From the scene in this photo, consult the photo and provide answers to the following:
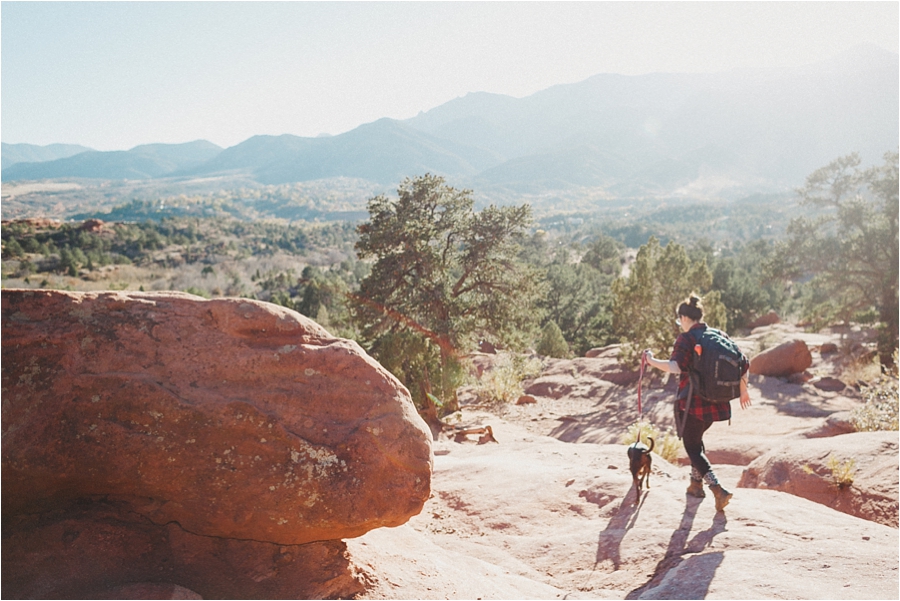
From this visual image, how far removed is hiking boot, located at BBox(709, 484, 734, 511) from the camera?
5215mm

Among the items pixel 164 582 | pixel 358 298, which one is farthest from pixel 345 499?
pixel 358 298

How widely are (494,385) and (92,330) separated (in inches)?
548

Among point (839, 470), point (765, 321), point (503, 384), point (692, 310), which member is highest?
point (692, 310)

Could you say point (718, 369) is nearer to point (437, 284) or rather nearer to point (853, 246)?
point (437, 284)

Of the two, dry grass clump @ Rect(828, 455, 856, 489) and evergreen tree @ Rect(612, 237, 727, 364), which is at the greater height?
evergreen tree @ Rect(612, 237, 727, 364)

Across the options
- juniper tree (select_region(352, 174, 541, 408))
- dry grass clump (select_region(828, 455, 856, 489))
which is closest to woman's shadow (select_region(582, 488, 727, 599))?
dry grass clump (select_region(828, 455, 856, 489))

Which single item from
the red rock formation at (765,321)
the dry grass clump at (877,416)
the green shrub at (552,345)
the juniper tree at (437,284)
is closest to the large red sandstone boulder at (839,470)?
the dry grass clump at (877,416)

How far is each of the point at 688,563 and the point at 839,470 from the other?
398cm

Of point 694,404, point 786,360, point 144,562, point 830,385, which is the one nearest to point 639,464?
point 694,404

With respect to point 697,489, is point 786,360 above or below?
below

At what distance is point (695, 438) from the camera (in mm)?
5363

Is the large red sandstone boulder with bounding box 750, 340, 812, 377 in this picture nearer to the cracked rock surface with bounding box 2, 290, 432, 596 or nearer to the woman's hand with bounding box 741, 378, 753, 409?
the woman's hand with bounding box 741, 378, 753, 409

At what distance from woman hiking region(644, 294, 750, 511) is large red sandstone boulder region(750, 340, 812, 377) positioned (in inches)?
642

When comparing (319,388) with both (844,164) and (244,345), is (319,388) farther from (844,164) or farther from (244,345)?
(844,164)
